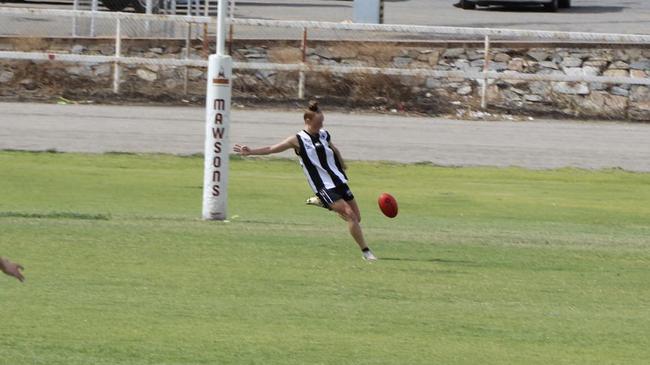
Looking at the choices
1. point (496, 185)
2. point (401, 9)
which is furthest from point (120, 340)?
point (401, 9)

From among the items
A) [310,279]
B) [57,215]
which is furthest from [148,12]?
[310,279]

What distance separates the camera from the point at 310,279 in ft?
39.9

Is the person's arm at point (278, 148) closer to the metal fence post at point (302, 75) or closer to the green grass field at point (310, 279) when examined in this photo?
the green grass field at point (310, 279)

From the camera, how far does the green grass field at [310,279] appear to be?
9.64m

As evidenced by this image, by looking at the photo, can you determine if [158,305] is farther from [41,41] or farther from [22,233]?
[41,41]

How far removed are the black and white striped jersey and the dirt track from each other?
36.1 feet

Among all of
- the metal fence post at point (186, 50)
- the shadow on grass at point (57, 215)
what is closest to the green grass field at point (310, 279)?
the shadow on grass at point (57, 215)

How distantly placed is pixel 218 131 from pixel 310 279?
15.1ft

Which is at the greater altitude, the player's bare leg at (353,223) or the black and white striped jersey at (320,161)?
the black and white striped jersey at (320,161)

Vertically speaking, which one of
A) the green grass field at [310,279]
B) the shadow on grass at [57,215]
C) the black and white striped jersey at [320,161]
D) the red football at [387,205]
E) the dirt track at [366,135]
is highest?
the black and white striped jersey at [320,161]

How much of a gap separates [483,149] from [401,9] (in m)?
20.7

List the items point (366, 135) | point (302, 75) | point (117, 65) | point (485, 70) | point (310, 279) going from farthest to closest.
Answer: point (485, 70), point (302, 75), point (117, 65), point (366, 135), point (310, 279)

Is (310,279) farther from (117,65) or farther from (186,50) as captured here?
(186,50)

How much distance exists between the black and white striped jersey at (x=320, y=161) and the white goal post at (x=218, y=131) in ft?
8.88
